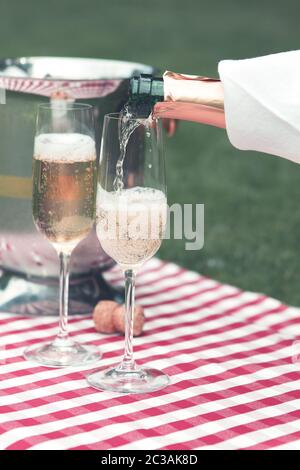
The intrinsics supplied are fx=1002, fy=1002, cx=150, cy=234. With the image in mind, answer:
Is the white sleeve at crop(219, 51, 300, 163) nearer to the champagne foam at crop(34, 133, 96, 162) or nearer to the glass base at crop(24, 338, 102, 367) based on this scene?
the champagne foam at crop(34, 133, 96, 162)

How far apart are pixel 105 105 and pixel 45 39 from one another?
6.72 m

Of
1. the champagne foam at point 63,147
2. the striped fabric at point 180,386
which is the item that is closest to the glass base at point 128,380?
the striped fabric at point 180,386

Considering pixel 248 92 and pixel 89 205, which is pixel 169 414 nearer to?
pixel 89 205

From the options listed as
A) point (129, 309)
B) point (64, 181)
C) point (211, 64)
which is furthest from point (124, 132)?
point (211, 64)

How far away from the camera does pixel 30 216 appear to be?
2139mm

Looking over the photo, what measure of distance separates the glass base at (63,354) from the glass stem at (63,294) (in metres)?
0.02

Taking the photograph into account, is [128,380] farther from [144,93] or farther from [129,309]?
[144,93]

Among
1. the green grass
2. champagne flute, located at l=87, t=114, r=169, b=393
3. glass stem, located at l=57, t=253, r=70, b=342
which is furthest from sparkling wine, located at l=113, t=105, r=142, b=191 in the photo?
the green grass

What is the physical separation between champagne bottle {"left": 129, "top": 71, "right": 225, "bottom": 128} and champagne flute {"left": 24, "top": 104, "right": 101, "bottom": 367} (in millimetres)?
167

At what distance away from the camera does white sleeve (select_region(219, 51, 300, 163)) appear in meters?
1.64

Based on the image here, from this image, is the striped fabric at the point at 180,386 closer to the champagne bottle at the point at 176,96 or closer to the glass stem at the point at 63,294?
the glass stem at the point at 63,294

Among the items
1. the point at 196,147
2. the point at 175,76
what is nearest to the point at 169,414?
the point at 175,76

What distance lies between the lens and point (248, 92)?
5.41 feet

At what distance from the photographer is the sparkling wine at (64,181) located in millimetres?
1758
